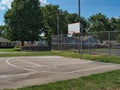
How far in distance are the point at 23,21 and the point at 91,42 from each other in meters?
25.8

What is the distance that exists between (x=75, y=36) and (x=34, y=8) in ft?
76.3

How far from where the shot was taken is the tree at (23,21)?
54344 millimetres

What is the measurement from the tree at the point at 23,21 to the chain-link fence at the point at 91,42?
17.7 metres

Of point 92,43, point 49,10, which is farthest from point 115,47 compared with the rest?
point 49,10

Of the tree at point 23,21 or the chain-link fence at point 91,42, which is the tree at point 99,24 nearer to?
the tree at point 23,21

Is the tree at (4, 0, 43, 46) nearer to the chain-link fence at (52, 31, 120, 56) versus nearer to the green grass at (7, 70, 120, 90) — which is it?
the chain-link fence at (52, 31, 120, 56)

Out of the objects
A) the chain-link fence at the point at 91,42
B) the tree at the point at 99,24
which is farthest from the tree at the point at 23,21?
the tree at the point at 99,24

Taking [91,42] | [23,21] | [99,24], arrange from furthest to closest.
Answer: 1. [99,24]
2. [23,21]
3. [91,42]

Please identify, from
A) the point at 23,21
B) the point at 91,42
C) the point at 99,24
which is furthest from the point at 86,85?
the point at 99,24

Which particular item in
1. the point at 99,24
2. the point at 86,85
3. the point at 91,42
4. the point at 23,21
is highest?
the point at 99,24

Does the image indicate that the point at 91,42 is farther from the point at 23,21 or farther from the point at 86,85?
the point at 23,21

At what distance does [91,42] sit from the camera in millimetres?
33031

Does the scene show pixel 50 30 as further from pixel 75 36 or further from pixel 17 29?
pixel 75 36

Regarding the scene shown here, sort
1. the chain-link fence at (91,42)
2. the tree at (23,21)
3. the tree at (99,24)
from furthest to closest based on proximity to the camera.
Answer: the tree at (99,24) → the tree at (23,21) → the chain-link fence at (91,42)
